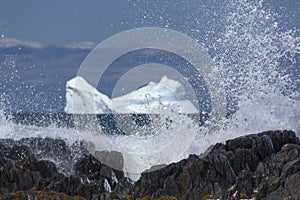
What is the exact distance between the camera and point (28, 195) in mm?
10109

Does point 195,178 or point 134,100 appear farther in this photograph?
point 134,100

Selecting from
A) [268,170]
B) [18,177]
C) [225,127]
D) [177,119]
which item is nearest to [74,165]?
[18,177]

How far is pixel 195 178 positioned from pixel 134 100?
2315cm

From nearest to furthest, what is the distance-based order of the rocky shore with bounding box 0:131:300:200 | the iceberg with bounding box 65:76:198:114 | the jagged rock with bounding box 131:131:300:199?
the jagged rock with bounding box 131:131:300:199
the rocky shore with bounding box 0:131:300:200
the iceberg with bounding box 65:76:198:114

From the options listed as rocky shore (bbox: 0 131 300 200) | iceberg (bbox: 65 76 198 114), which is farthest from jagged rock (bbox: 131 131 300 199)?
iceberg (bbox: 65 76 198 114)

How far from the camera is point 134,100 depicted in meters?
33.8

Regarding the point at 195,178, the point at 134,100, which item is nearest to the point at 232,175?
the point at 195,178

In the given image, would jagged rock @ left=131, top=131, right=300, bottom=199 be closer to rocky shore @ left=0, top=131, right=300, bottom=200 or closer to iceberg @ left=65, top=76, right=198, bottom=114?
rocky shore @ left=0, top=131, right=300, bottom=200

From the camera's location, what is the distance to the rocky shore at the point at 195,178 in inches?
388

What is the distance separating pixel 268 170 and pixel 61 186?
343 centimetres

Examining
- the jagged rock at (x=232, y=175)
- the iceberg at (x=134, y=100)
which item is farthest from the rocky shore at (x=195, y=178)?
the iceberg at (x=134, y=100)

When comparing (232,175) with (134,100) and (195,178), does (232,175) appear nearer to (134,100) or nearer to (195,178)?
(195,178)

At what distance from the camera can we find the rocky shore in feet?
32.3

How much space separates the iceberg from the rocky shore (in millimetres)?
10655
